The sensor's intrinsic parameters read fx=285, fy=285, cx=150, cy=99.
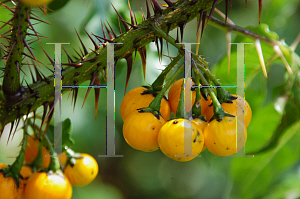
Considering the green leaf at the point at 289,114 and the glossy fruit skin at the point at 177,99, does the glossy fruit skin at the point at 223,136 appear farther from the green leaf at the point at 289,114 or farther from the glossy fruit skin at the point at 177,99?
the green leaf at the point at 289,114

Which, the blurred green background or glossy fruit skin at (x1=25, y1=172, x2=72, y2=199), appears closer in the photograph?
glossy fruit skin at (x1=25, y1=172, x2=72, y2=199)

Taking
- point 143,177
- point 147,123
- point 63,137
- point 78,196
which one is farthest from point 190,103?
point 143,177

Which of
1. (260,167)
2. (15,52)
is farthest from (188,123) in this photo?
(260,167)

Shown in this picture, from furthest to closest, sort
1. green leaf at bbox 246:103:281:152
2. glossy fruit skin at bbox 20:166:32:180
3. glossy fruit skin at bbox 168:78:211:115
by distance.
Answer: green leaf at bbox 246:103:281:152, glossy fruit skin at bbox 20:166:32:180, glossy fruit skin at bbox 168:78:211:115

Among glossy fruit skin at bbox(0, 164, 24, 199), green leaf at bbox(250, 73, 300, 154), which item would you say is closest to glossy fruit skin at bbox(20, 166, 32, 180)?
glossy fruit skin at bbox(0, 164, 24, 199)

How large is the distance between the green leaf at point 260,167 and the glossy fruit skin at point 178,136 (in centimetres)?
76

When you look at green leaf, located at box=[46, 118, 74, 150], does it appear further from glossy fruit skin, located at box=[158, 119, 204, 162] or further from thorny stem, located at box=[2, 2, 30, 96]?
glossy fruit skin, located at box=[158, 119, 204, 162]

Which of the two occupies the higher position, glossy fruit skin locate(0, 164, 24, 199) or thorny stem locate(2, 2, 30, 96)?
thorny stem locate(2, 2, 30, 96)

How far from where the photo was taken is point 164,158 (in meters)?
2.92

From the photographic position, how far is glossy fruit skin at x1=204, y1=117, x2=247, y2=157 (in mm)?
543

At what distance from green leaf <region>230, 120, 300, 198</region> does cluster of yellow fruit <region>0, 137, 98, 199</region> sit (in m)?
0.67

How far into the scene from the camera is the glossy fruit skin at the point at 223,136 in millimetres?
543

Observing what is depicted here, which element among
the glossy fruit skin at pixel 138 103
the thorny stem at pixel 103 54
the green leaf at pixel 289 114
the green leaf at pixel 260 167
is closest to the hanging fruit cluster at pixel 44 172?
the thorny stem at pixel 103 54

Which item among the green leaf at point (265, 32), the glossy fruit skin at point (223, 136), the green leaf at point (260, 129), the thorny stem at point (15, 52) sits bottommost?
the green leaf at point (260, 129)
